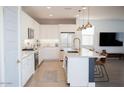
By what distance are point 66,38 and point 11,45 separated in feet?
23.4

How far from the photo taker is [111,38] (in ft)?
38.5

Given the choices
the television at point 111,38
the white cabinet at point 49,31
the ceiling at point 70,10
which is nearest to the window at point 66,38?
the white cabinet at point 49,31

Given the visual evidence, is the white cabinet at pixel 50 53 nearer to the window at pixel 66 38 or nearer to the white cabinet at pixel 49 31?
the window at pixel 66 38

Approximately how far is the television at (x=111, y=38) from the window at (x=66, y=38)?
2.28m

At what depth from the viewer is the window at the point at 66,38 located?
35.0 feet

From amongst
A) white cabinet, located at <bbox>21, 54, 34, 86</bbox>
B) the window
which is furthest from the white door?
the window

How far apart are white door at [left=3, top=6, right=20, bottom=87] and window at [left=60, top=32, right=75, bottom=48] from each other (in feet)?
22.8

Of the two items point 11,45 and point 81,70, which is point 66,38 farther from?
point 11,45

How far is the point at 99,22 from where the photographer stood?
1171 cm

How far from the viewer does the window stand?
10.7 metres

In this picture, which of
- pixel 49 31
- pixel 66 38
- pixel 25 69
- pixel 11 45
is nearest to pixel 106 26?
pixel 66 38

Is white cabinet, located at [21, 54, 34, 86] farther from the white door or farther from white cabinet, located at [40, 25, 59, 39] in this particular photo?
white cabinet, located at [40, 25, 59, 39]
